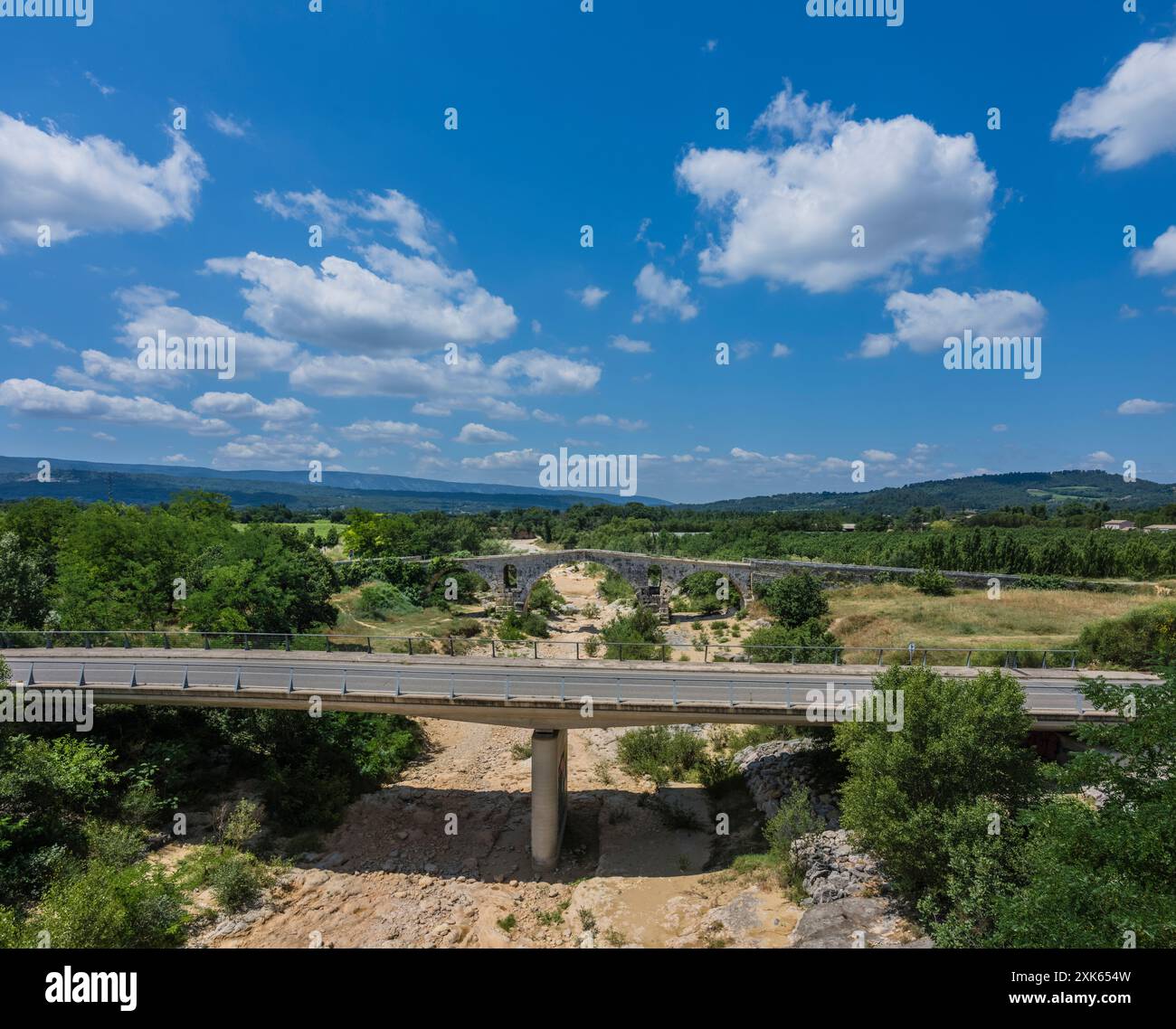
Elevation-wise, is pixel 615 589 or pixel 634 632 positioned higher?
pixel 634 632

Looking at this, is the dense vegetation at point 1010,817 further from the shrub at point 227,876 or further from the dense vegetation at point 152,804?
the dense vegetation at point 152,804

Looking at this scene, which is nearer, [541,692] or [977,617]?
[541,692]

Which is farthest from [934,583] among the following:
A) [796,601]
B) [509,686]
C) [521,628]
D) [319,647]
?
[319,647]

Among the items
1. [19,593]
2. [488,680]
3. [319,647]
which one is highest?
[19,593]

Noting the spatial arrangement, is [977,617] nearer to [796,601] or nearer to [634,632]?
[796,601]

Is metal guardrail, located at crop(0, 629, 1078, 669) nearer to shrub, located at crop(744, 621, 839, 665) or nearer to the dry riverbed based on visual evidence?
shrub, located at crop(744, 621, 839, 665)
